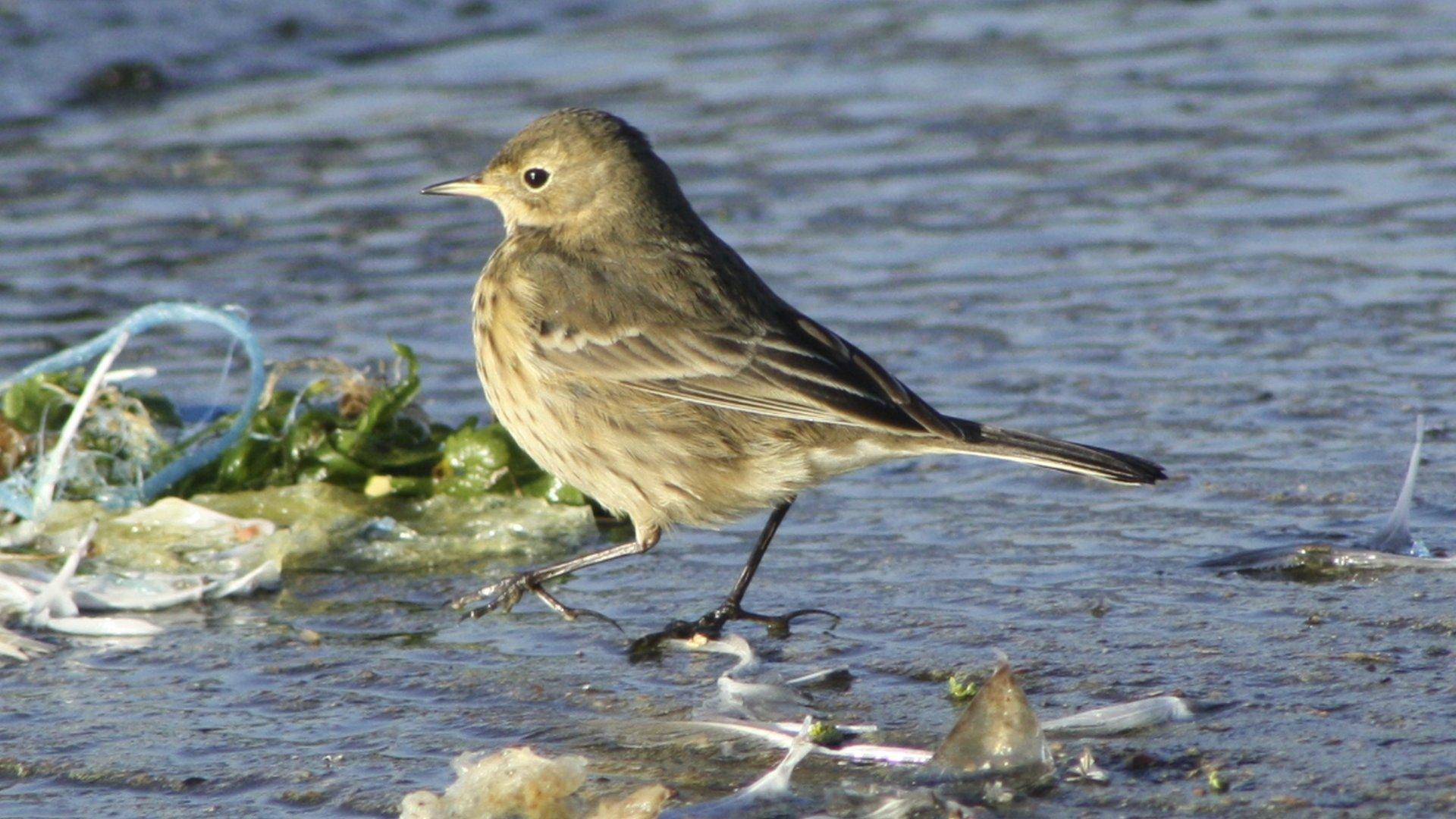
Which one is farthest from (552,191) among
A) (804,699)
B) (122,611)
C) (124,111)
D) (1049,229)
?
(124,111)

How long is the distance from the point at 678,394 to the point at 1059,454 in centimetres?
119

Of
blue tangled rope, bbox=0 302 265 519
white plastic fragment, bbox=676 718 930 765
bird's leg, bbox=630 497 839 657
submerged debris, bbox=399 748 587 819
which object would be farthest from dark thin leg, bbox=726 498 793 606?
blue tangled rope, bbox=0 302 265 519

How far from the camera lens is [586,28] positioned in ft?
55.1

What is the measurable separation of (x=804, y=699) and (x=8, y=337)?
5324 millimetres

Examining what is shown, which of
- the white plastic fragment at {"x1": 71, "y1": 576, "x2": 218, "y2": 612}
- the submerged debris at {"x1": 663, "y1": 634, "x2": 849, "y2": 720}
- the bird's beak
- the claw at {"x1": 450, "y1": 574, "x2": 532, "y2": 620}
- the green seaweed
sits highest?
the bird's beak

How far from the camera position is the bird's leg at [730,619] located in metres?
5.71

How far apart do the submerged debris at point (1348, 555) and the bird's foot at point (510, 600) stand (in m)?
1.87

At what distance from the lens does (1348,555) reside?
5922 mm

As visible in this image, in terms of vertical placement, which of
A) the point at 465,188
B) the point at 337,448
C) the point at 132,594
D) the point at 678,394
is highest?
the point at 465,188

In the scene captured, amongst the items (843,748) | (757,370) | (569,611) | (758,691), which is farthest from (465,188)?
(843,748)

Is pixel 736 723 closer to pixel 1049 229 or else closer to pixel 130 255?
pixel 1049 229

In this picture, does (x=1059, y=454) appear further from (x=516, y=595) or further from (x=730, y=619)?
(x=516, y=595)

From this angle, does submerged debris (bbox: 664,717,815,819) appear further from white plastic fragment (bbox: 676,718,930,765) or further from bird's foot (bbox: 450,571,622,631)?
bird's foot (bbox: 450,571,622,631)

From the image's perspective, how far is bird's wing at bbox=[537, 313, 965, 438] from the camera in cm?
588
